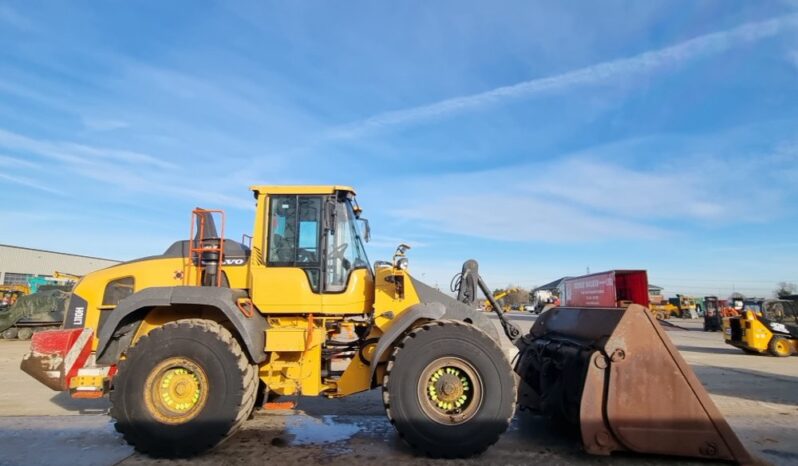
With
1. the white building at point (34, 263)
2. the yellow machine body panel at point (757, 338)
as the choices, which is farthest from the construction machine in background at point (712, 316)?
the white building at point (34, 263)

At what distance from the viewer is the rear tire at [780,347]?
15.1 meters

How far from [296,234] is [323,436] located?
242 cm

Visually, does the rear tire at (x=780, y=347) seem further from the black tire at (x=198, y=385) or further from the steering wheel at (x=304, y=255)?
the black tire at (x=198, y=385)

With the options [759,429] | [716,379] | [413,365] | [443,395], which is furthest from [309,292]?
[716,379]

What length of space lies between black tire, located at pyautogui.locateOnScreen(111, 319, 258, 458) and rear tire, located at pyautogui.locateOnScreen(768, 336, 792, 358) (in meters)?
16.9

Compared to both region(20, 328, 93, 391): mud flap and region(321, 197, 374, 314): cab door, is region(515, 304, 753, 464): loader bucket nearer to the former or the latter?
region(321, 197, 374, 314): cab door

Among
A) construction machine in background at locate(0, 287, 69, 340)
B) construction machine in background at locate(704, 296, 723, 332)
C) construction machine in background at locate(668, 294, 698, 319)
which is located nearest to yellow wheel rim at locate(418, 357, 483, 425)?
construction machine in background at locate(0, 287, 69, 340)

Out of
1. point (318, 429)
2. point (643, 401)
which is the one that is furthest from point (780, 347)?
point (318, 429)

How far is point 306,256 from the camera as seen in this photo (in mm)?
5742

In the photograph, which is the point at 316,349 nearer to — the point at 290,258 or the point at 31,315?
the point at 290,258

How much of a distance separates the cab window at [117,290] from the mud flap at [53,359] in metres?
0.55

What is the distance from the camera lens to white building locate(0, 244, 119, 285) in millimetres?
49831

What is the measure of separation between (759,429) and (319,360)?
5518 mm

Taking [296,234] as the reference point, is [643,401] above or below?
below
